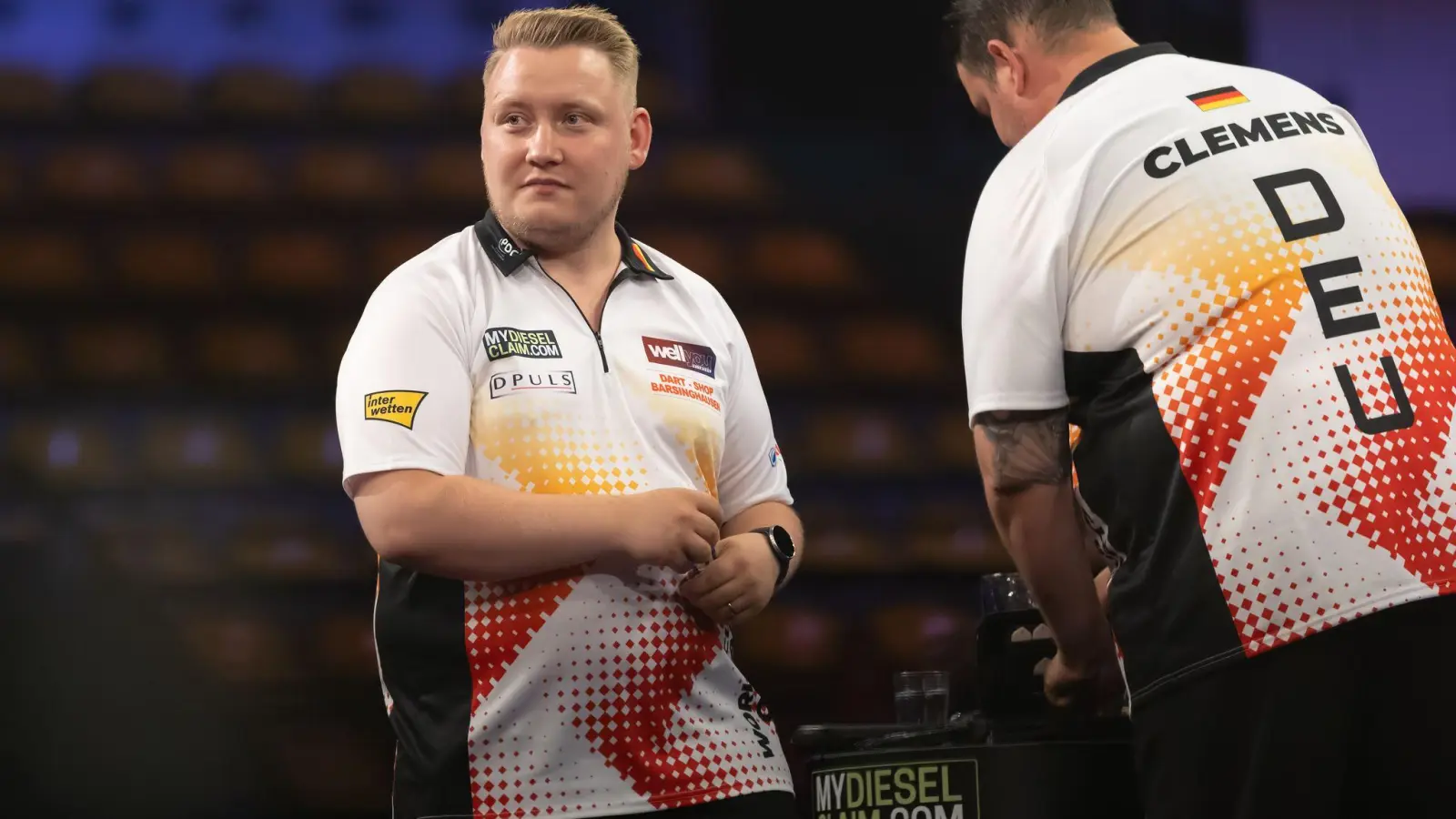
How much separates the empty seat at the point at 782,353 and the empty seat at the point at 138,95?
1593mm

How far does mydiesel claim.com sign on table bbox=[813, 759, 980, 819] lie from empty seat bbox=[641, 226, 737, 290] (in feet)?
7.25

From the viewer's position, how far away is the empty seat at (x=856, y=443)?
3535 millimetres

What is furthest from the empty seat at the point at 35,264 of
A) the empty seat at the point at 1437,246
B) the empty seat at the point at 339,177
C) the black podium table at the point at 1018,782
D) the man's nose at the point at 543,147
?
the empty seat at the point at 1437,246

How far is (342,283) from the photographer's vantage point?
11.2 feet

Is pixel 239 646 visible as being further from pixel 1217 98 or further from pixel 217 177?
pixel 1217 98

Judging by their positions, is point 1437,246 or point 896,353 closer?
point 896,353

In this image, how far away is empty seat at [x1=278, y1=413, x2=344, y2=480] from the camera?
329 centimetres

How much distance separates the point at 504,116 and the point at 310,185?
190 centimetres

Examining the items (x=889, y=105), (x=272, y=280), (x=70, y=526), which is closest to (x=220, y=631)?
(x=70, y=526)

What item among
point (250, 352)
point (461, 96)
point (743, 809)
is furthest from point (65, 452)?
point (743, 809)

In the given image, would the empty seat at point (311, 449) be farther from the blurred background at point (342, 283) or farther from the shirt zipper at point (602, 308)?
the shirt zipper at point (602, 308)

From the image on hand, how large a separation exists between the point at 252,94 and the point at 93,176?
46 cm

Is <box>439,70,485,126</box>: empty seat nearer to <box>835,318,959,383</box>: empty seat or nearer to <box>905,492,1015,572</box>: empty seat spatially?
<box>835,318,959,383</box>: empty seat

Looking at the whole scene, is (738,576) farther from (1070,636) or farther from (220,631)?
(220,631)
